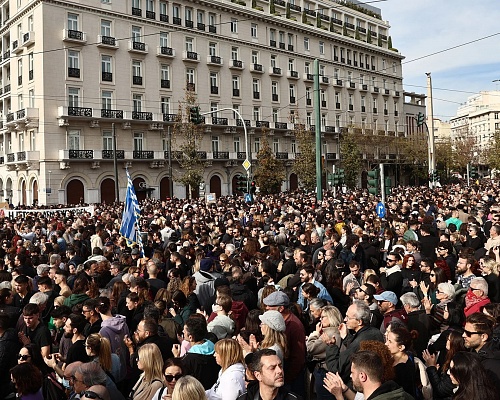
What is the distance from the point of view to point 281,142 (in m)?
60.9

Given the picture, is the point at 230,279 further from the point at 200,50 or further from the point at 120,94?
the point at 200,50

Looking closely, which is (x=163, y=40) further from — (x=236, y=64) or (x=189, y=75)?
(x=236, y=64)

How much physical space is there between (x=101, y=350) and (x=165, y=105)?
46397 mm

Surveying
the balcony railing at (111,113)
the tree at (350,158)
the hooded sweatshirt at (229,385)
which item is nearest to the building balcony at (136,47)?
the balcony railing at (111,113)

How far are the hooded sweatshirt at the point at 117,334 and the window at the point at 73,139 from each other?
40214 mm

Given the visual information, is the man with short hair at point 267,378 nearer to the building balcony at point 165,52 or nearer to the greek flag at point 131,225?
the greek flag at point 131,225

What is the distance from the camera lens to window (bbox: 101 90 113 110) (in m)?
45.6

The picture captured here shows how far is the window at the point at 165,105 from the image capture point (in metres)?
49.8

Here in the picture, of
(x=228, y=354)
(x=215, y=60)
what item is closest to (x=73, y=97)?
(x=215, y=60)

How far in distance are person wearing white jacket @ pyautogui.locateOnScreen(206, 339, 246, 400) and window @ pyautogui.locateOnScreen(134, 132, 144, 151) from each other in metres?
44.6

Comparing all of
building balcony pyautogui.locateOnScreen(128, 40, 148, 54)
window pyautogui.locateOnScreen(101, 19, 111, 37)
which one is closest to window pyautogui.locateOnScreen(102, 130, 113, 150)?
building balcony pyautogui.locateOnScreen(128, 40, 148, 54)

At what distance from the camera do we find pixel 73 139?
145ft

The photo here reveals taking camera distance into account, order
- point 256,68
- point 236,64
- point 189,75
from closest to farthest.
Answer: point 189,75, point 236,64, point 256,68

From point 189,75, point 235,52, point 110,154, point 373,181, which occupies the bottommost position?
point 373,181
